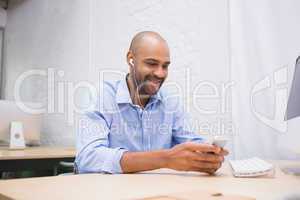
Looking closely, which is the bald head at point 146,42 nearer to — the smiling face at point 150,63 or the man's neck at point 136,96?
the smiling face at point 150,63

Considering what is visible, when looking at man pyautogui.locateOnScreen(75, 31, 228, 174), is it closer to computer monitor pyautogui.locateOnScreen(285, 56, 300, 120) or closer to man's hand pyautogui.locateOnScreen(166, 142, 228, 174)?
man's hand pyautogui.locateOnScreen(166, 142, 228, 174)

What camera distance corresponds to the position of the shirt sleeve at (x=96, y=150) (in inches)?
44.1

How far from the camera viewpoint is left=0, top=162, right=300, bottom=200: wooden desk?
71 centimetres

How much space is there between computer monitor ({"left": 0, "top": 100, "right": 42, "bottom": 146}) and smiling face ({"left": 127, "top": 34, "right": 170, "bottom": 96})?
1745 mm

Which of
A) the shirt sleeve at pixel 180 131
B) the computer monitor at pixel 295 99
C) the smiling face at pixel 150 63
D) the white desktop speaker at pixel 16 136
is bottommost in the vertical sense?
the white desktop speaker at pixel 16 136

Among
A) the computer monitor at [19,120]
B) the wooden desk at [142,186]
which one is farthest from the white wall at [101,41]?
the wooden desk at [142,186]

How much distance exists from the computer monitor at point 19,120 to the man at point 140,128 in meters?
1.70

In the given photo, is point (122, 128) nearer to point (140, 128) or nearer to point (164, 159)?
point (140, 128)

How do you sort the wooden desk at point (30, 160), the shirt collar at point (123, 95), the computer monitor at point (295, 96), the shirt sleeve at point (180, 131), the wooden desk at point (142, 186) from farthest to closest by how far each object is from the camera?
1. the wooden desk at point (30, 160)
2. the shirt sleeve at point (180, 131)
3. the shirt collar at point (123, 95)
4. the computer monitor at point (295, 96)
5. the wooden desk at point (142, 186)

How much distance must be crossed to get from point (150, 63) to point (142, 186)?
2.75ft

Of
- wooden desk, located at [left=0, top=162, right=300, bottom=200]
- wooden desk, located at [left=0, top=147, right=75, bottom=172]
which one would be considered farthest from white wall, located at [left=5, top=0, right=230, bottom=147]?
wooden desk, located at [left=0, top=162, right=300, bottom=200]

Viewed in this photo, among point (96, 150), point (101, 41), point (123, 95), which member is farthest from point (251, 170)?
point (101, 41)

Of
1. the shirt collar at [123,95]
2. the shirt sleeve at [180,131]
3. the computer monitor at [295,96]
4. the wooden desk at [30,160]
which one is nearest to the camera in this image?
the computer monitor at [295,96]

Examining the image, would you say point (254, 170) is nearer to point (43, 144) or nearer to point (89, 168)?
point (89, 168)
